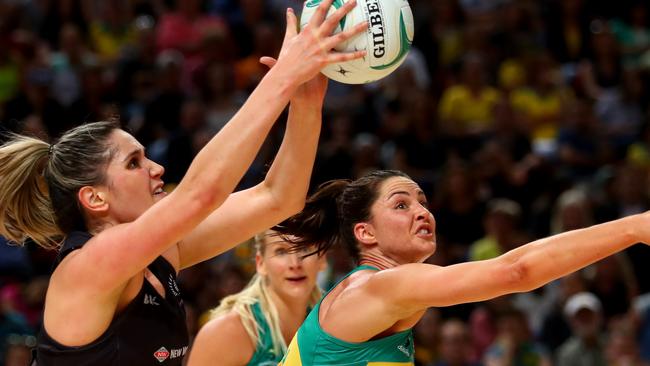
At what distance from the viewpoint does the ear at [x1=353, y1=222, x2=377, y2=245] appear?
4.30m

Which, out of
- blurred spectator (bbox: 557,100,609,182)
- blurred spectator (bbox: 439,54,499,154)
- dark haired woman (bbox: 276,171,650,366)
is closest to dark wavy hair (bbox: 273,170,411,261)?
dark haired woman (bbox: 276,171,650,366)

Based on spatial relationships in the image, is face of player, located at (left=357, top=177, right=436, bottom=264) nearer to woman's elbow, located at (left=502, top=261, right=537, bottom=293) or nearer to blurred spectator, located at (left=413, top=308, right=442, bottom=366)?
woman's elbow, located at (left=502, top=261, right=537, bottom=293)

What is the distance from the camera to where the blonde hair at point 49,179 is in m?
3.76

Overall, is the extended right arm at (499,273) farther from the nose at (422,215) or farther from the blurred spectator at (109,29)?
the blurred spectator at (109,29)

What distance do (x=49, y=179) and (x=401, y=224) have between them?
1.32 metres

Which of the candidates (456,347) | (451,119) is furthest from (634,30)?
(456,347)

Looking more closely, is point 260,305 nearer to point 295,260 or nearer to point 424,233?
point 295,260

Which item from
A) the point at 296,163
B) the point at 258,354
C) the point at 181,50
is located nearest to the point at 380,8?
the point at 296,163

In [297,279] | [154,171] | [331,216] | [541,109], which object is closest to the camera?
[154,171]

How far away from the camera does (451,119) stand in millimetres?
11148

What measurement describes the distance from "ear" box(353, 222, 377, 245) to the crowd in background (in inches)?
159

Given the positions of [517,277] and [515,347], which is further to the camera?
[515,347]

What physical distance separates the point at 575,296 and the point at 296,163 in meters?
5.07

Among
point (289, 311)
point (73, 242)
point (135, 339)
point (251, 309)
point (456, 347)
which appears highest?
point (73, 242)
